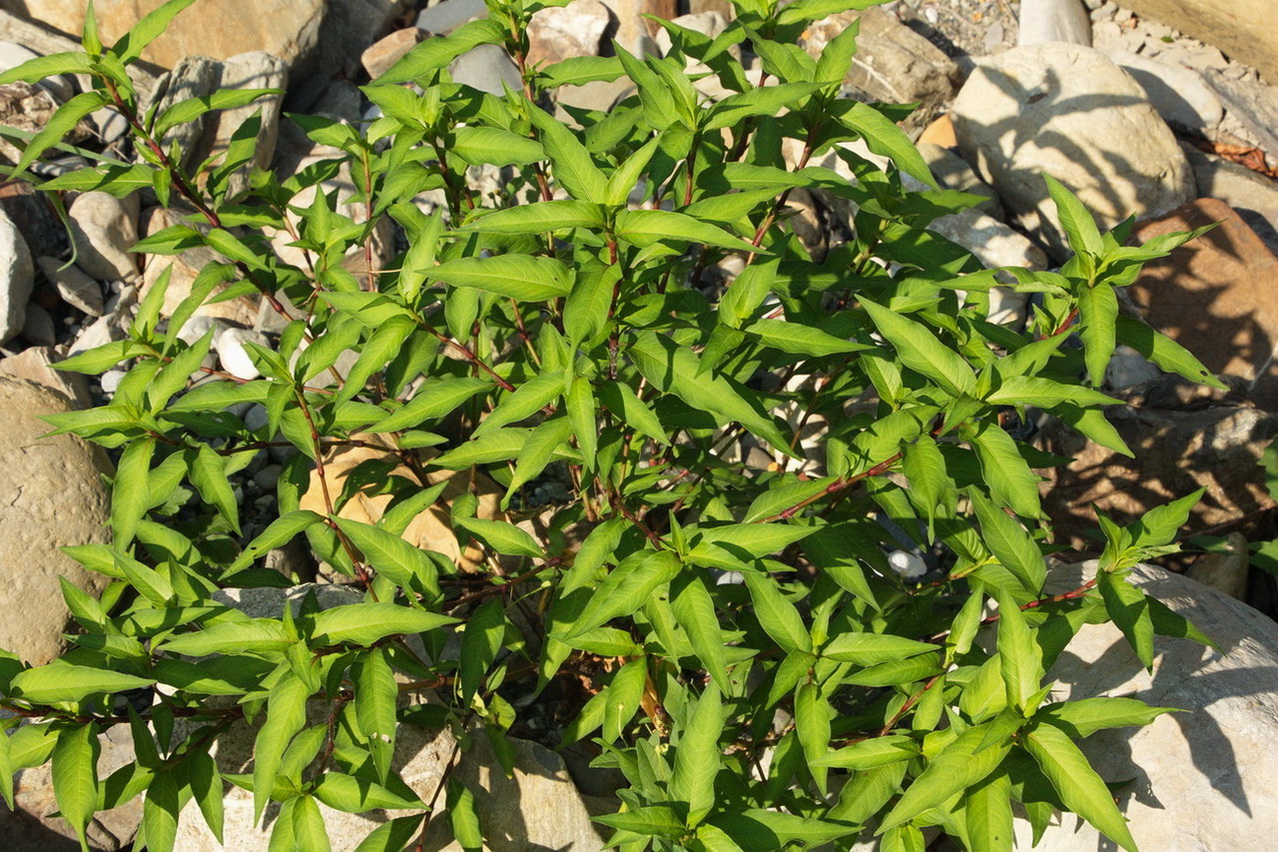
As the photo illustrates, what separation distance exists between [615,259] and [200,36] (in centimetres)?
456

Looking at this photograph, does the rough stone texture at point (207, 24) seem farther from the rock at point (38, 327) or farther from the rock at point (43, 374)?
Result: the rock at point (43, 374)

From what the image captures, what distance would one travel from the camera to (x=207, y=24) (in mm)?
6062

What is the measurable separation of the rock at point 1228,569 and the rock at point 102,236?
16.6 ft

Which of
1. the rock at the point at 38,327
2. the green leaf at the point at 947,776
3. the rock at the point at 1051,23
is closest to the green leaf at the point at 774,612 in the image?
the green leaf at the point at 947,776

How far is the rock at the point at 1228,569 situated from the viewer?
4.43 meters

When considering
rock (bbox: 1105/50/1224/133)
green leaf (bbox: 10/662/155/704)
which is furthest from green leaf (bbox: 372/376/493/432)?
rock (bbox: 1105/50/1224/133)

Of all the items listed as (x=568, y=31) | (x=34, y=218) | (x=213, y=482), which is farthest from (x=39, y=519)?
(x=568, y=31)

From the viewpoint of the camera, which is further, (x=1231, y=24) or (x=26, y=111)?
(x=1231, y=24)

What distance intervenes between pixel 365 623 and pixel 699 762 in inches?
34.4

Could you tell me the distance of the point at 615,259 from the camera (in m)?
2.62

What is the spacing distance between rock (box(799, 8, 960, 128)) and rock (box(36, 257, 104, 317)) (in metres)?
4.37

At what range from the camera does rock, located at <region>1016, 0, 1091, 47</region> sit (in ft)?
23.1

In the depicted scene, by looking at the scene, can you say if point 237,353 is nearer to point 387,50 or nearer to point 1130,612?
point 387,50

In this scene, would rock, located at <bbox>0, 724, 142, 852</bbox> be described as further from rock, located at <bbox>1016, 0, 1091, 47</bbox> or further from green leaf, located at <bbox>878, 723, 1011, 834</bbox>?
rock, located at <bbox>1016, 0, 1091, 47</bbox>
